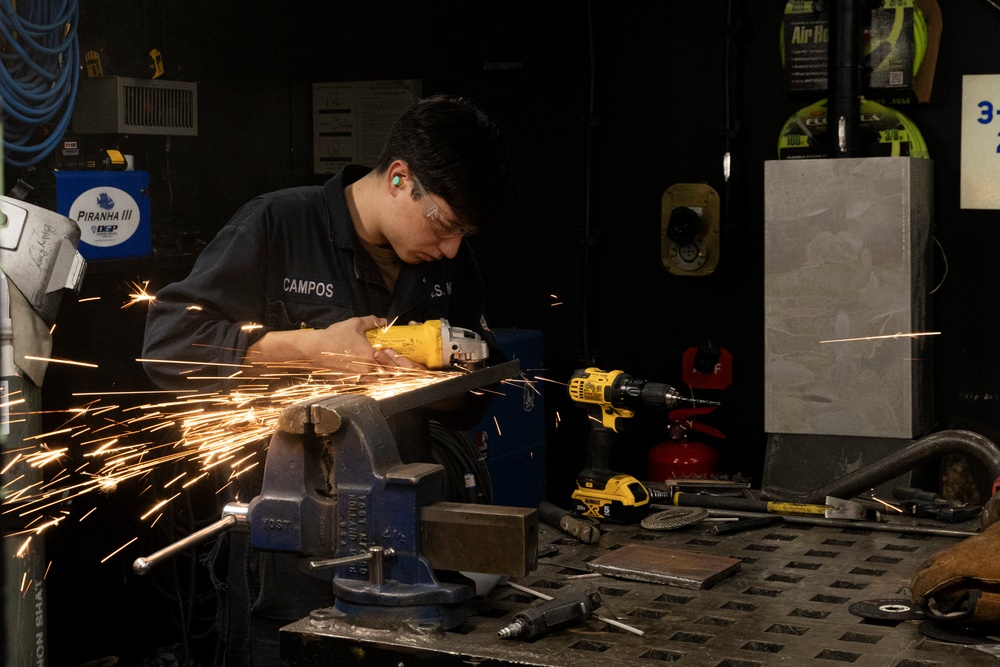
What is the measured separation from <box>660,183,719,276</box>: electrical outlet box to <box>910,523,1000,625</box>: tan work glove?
2.63 meters

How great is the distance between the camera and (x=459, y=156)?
94.0 inches

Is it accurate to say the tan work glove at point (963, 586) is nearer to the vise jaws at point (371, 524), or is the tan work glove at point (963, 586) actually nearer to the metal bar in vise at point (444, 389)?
the vise jaws at point (371, 524)

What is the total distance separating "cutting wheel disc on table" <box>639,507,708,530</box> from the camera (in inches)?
101

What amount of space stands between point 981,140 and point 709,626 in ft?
9.19

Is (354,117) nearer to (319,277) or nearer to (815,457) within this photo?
(815,457)

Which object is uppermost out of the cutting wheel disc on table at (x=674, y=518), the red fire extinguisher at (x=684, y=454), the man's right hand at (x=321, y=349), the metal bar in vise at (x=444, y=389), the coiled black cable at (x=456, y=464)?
the man's right hand at (x=321, y=349)

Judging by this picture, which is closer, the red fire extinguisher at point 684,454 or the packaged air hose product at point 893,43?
the packaged air hose product at point 893,43

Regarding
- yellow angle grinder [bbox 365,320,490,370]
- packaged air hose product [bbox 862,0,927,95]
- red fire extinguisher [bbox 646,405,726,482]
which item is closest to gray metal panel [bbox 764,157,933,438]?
packaged air hose product [bbox 862,0,927,95]

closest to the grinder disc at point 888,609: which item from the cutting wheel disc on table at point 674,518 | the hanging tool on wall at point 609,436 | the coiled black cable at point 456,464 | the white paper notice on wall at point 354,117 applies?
the cutting wheel disc on table at point 674,518

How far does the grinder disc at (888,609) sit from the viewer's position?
194cm

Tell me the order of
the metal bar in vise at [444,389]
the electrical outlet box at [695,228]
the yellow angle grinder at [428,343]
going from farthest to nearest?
the electrical outlet box at [695,228] → the yellow angle grinder at [428,343] → the metal bar in vise at [444,389]

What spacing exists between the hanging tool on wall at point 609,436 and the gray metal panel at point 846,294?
4.11 ft

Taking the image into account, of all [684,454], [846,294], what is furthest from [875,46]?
[684,454]

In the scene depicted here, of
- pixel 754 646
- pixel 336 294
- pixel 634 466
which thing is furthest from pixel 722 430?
pixel 754 646
